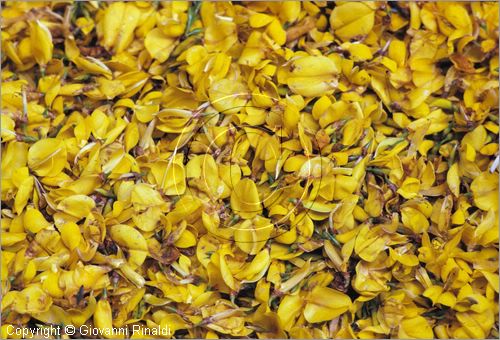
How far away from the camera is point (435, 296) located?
3.15 ft

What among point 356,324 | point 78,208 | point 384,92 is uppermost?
point 384,92

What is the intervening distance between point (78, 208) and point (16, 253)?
101mm

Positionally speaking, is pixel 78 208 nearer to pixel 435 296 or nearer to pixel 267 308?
pixel 267 308

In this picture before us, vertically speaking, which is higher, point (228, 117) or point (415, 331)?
point (228, 117)

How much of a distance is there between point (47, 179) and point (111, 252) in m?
0.13

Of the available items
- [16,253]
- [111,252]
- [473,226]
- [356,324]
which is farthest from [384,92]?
[16,253]

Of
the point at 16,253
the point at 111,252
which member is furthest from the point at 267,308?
the point at 16,253

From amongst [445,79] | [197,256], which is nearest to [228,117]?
[197,256]

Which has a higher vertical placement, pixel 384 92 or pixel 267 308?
pixel 384 92

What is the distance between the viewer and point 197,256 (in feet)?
3.17

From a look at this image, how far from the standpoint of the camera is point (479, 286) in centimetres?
98

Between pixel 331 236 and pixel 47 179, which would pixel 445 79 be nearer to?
pixel 331 236

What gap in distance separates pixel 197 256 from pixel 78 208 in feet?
0.56

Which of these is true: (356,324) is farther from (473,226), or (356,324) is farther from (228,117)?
(228,117)
